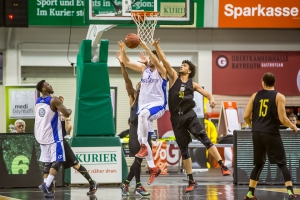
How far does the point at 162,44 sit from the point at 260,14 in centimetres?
373

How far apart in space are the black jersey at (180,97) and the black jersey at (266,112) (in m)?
1.63

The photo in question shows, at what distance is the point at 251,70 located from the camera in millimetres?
26547

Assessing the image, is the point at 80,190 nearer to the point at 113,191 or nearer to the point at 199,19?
the point at 113,191

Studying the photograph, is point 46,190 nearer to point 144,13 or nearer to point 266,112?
point 266,112

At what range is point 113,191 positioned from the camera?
44.8 ft

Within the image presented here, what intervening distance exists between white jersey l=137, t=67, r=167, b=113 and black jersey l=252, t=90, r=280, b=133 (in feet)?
5.62

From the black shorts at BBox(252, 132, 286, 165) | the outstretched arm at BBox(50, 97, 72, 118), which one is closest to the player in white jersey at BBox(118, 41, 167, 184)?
the outstretched arm at BBox(50, 97, 72, 118)

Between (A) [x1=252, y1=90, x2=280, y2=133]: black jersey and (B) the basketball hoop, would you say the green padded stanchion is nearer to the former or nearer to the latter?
(B) the basketball hoop

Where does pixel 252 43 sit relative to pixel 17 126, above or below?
above

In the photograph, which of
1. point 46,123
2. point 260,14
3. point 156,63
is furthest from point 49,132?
point 260,14

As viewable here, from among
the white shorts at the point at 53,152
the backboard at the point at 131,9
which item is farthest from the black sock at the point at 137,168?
the backboard at the point at 131,9

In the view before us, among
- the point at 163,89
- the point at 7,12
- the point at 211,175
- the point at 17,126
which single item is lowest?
the point at 211,175

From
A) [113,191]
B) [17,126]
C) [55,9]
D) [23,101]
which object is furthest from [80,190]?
[55,9]

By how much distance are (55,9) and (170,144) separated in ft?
22.1
